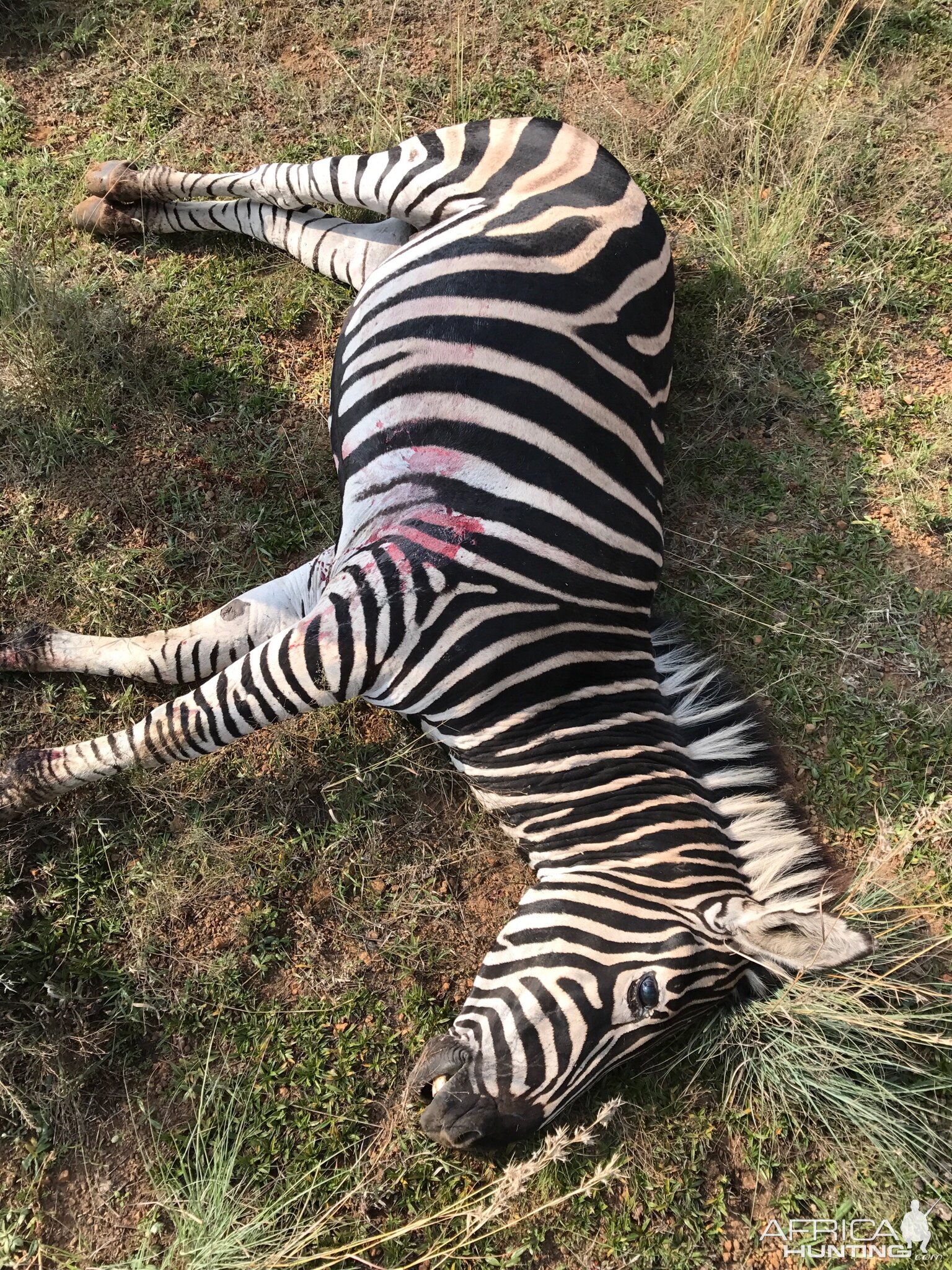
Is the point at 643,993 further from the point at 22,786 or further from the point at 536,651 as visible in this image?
the point at 22,786

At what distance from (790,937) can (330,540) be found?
109 inches

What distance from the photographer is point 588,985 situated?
2688 mm

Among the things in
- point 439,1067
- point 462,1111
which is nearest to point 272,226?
point 439,1067

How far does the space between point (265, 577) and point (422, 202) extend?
2.03m

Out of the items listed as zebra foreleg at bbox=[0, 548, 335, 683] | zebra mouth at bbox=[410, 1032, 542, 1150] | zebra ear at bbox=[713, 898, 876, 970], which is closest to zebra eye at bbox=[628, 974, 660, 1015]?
zebra ear at bbox=[713, 898, 876, 970]

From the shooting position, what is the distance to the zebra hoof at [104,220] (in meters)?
4.34

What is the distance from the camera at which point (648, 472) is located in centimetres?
345

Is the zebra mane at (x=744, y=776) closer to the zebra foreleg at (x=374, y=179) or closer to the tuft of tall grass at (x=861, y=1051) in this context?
the tuft of tall grass at (x=861, y=1051)

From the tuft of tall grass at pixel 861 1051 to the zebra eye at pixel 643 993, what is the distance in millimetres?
577

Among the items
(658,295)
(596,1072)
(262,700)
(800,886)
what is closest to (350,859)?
(262,700)

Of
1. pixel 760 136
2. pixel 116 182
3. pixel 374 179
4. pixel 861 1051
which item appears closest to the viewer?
pixel 861 1051

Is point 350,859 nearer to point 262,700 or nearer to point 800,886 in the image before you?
point 262,700

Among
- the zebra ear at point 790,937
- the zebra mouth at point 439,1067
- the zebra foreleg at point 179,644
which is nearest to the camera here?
the zebra ear at point 790,937

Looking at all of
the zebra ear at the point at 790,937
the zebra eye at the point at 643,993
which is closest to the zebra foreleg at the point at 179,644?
the zebra eye at the point at 643,993
